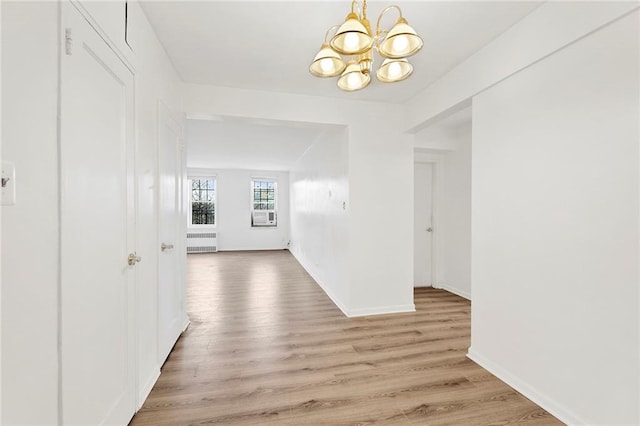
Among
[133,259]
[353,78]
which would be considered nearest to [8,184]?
[133,259]

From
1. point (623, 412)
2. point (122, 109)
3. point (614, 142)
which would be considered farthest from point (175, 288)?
point (614, 142)

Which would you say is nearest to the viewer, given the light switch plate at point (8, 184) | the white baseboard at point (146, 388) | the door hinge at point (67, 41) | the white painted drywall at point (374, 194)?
the light switch plate at point (8, 184)

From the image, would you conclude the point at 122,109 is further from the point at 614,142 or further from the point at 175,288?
the point at 614,142

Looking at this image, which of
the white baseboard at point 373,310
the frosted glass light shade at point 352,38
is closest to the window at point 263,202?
the white baseboard at point 373,310

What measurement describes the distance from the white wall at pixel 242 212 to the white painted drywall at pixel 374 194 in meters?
5.88

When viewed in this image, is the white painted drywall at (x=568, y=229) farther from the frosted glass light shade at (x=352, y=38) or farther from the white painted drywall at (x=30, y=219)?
the white painted drywall at (x=30, y=219)

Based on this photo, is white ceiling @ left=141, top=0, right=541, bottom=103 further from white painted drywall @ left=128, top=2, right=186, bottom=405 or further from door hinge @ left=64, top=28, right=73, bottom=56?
door hinge @ left=64, top=28, right=73, bottom=56

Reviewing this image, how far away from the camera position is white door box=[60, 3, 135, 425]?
1.10 meters

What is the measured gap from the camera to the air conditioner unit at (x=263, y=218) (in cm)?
888

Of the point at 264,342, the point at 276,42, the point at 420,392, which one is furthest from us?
the point at 264,342

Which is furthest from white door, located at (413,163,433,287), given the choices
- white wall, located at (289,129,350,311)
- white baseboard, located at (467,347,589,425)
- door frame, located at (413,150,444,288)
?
white baseboard, located at (467,347,589,425)

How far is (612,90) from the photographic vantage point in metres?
1.46

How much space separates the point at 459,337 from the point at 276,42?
10.7ft

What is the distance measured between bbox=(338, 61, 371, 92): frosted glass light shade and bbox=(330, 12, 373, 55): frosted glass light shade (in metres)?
0.33
